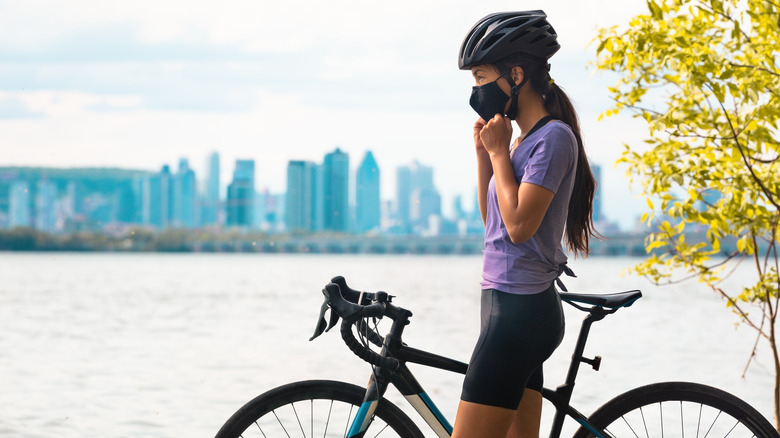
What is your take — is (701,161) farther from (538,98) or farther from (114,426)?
(114,426)

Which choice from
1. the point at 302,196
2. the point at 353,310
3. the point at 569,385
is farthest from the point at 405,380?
the point at 302,196

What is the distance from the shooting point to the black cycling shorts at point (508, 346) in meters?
2.41

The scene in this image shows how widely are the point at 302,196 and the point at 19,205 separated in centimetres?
4534

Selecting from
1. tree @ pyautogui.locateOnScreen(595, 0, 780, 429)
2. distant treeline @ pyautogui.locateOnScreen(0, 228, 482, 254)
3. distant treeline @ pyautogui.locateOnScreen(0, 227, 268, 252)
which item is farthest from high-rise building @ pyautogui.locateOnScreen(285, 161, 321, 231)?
tree @ pyautogui.locateOnScreen(595, 0, 780, 429)

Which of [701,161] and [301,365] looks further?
[301,365]

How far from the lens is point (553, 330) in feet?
8.11

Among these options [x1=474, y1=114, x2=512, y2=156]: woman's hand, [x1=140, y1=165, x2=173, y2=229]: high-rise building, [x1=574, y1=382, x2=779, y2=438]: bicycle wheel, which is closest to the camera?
[x1=474, y1=114, x2=512, y2=156]: woman's hand

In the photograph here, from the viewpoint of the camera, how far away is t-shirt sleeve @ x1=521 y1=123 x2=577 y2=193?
237 cm

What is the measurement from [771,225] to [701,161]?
1.92 feet

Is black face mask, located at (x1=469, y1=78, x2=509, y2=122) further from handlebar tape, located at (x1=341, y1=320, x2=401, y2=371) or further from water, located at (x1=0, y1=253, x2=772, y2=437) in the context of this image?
water, located at (x1=0, y1=253, x2=772, y2=437)

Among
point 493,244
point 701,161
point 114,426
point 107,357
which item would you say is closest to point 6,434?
point 114,426

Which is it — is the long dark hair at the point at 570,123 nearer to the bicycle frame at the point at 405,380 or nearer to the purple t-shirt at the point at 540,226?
the purple t-shirt at the point at 540,226

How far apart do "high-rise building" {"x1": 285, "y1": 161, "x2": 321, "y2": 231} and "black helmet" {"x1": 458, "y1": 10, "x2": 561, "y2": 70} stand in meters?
74.3

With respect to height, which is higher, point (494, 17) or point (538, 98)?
point (494, 17)
